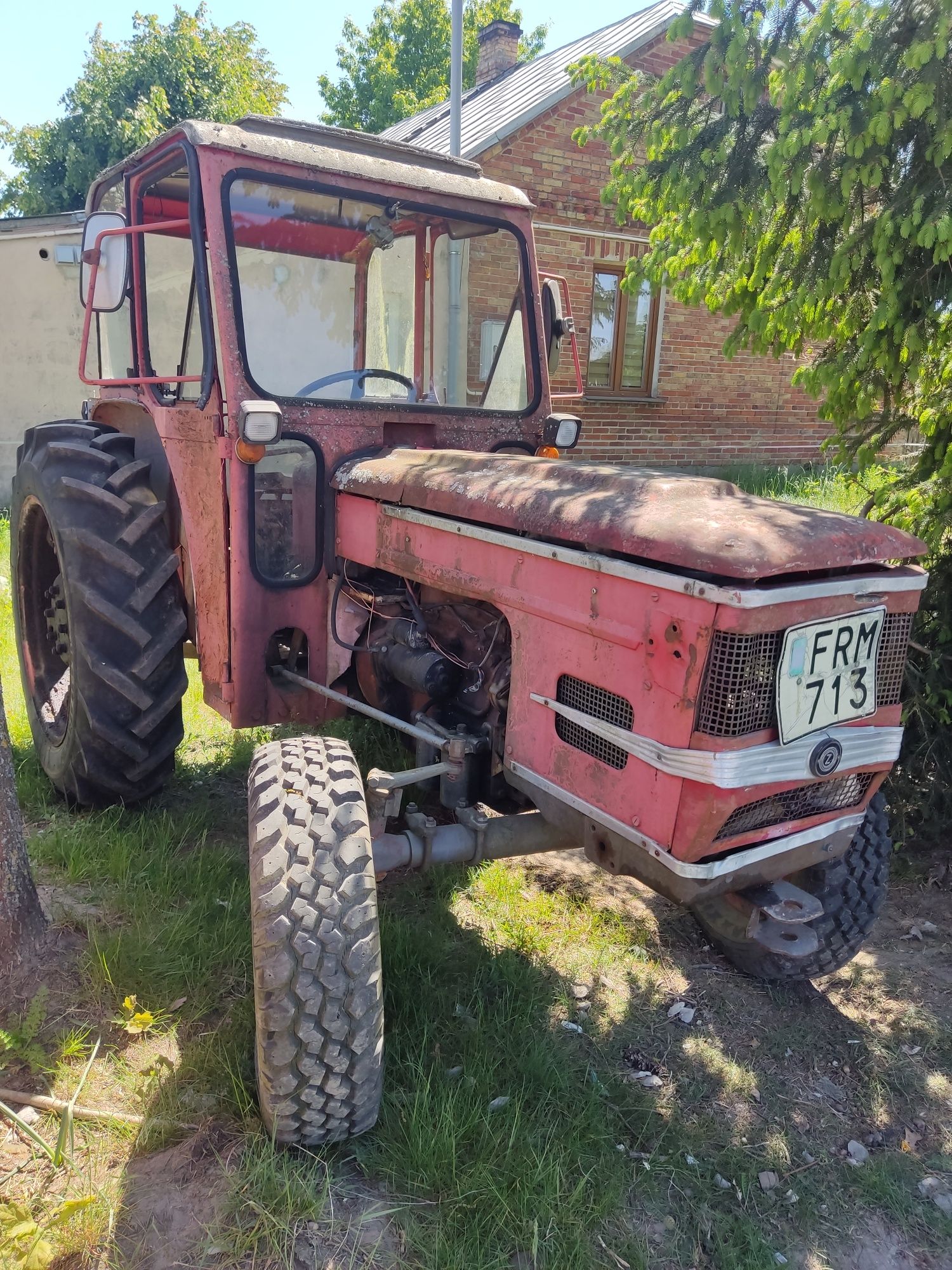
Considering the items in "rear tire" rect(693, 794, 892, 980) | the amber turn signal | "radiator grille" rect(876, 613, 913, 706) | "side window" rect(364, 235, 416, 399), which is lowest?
"rear tire" rect(693, 794, 892, 980)

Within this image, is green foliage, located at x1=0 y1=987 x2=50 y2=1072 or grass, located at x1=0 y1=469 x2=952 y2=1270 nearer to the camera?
grass, located at x1=0 y1=469 x2=952 y2=1270

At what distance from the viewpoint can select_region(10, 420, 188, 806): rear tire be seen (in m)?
2.97

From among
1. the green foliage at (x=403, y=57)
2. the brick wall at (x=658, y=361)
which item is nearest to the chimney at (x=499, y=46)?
the brick wall at (x=658, y=361)

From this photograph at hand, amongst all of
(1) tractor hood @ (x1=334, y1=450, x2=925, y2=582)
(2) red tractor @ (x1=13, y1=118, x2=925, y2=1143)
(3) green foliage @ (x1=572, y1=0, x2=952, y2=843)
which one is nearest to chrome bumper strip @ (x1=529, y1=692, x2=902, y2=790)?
(2) red tractor @ (x1=13, y1=118, x2=925, y2=1143)

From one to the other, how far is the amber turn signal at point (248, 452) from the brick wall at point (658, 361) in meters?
6.67

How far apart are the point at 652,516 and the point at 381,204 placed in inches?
72.2

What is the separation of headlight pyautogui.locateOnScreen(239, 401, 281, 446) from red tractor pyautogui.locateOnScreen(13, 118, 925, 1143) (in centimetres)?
1

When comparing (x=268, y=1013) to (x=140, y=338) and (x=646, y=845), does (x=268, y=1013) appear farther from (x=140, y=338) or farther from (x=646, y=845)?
(x=140, y=338)

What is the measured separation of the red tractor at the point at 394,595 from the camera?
193 centimetres

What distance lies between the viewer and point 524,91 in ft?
31.5

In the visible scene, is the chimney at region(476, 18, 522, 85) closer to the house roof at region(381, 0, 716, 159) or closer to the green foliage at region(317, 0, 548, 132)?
the house roof at region(381, 0, 716, 159)

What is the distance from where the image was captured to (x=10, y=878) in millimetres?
2461

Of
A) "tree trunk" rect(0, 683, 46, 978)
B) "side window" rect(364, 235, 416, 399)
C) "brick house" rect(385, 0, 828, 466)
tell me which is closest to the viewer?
"tree trunk" rect(0, 683, 46, 978)

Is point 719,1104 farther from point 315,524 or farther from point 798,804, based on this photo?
point 315,524
